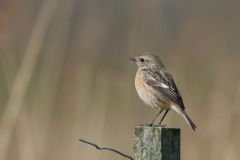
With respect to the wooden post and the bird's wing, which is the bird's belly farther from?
the wooden post

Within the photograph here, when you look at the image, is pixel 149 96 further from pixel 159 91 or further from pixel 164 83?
pixel 164 83

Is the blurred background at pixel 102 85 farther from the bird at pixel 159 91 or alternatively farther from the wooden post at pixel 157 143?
the wooden post at pixel 157 143

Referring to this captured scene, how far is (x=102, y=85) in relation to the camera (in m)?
4.40

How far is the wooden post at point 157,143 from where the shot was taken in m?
2.18

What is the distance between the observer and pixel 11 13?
167 inches

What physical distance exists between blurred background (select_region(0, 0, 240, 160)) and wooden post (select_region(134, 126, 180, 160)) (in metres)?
1.79

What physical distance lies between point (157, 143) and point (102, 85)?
228 centimetres

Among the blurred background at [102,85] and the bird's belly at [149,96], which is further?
the bird's belly at [149,96]

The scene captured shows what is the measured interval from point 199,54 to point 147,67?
85 centimetres

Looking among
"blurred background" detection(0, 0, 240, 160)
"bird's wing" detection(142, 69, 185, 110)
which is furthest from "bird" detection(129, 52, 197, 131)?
"blurred background" detection(0, 0, 240, 160)

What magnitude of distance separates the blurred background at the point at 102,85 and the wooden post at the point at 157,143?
5.87 feet

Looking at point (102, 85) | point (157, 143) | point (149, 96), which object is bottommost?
point (157, 143)

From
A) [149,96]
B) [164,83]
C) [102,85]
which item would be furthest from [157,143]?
[102,85]

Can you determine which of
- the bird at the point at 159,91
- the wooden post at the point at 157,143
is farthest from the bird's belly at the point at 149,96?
the wooden post at the point at 157,143
